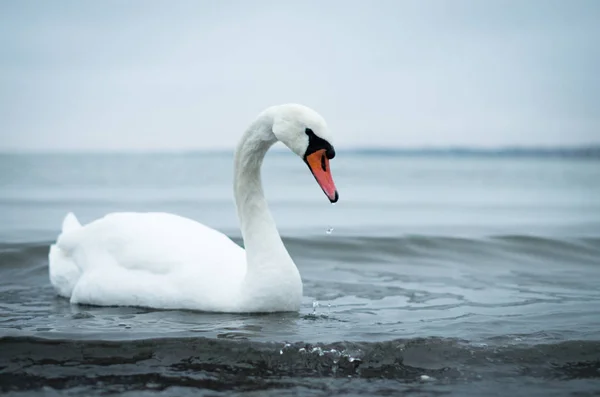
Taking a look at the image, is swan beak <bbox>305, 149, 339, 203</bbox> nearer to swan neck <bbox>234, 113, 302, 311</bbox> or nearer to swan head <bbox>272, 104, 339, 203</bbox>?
swan head <bbox>272, 104, 339, 203</bbox>

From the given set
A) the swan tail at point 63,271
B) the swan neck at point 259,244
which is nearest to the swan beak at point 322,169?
the swan neck at point 259,244

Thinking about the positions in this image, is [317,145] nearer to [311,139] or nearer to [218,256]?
[311,139]

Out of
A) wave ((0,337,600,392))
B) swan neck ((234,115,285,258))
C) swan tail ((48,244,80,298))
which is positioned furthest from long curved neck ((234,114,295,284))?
swan tail ((48,244,80,298))

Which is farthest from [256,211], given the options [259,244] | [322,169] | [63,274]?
[63,274]

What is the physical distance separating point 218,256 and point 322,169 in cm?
152

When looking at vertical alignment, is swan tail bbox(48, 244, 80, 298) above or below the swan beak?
below

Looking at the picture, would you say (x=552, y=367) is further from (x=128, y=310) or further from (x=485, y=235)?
(x=485, y=235)

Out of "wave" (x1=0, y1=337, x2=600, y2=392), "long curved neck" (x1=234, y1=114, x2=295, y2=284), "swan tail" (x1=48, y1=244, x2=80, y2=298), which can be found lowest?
"wave" (x1=0, y1=337, x2=600, y2=392)

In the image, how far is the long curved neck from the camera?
7176 mm

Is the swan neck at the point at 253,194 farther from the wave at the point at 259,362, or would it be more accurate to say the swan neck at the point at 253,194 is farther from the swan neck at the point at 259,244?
the wave at the point at 259,362

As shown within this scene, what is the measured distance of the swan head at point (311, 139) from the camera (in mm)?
6535

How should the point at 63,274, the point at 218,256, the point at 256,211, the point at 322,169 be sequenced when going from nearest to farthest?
1. the point at 322,169
2. the point at 256,211
3. the point at 218,256
4. the point at 63,274

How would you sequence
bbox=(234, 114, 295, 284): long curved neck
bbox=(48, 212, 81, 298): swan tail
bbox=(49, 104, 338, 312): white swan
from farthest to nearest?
1. bbox=(48, 212, 81, 298): swan tail
2. bbox=(234, 114, 295, 284): long curved neck
3. bbox=(49, 104, 338, 312): white swan

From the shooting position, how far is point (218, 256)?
7.65 m
